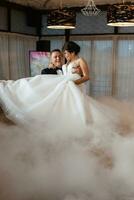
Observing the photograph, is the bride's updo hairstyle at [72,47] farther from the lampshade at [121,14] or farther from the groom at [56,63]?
the lampshade at [121,14]

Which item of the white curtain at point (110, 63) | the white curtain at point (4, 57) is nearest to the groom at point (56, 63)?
the white curtain at point (4, 57)

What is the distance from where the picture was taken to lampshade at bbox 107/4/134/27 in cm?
410

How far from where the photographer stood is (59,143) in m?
3.12

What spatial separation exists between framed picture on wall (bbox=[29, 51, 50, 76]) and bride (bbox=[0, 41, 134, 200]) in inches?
134

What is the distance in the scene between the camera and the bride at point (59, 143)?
286cm

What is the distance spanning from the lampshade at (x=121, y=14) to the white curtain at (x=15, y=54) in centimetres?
309

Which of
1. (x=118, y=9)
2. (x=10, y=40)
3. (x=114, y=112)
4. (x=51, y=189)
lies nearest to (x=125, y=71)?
(x=10, y=40)

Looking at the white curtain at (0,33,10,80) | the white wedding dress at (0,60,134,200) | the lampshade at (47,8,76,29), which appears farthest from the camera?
the white curtain at (0,33,10,80)

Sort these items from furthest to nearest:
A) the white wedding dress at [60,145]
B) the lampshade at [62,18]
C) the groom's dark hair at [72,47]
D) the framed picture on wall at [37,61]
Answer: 1. the framed picture on wall at [37,61]
2. the lampshade at [62,18]
3. the groom's dark hair at [72,47]
4. the white wedding dress at [60,145]

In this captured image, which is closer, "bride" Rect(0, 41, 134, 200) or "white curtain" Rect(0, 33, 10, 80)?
"bride" Rect(0, 41, 134, 200)

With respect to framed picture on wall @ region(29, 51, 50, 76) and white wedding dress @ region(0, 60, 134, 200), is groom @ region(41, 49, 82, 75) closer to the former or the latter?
white wedding dress @ region(0, 60, 134, 200)

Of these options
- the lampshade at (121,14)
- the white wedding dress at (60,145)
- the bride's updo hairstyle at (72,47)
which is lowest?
the white wedding dress at (60,145)

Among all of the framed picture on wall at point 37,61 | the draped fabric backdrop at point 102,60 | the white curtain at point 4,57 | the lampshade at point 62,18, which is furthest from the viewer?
the draped fabric backdrop at point 102,60

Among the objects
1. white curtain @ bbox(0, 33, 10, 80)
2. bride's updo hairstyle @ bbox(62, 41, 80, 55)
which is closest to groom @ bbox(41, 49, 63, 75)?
bride's updo hairstyle @ bbox(62, 41, 80, 55)
